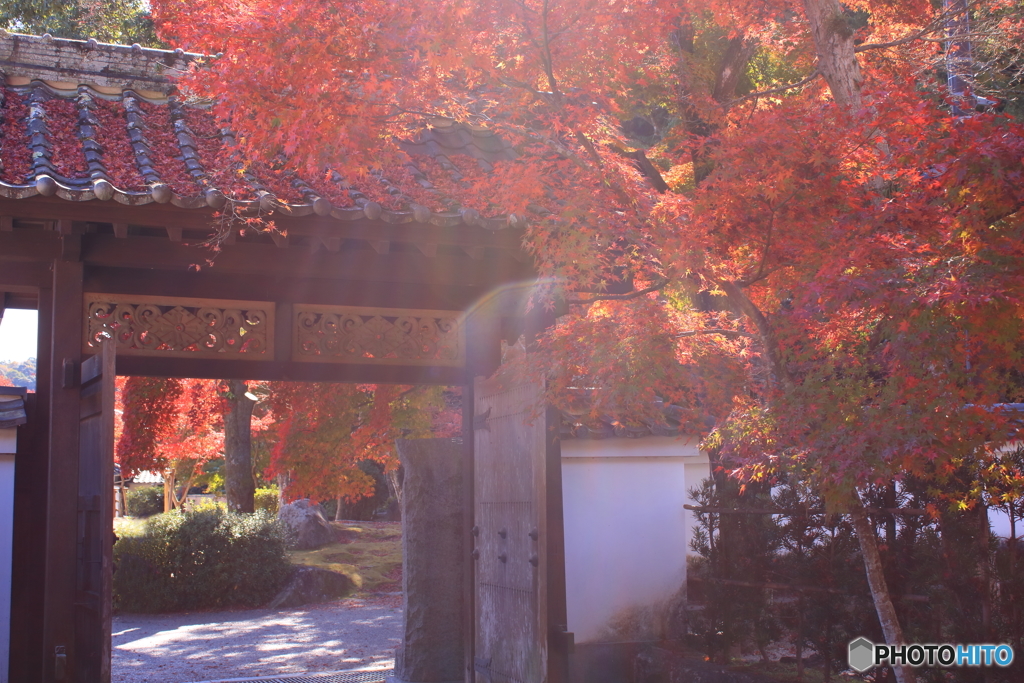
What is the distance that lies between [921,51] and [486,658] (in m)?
5.95

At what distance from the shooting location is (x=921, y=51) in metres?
6.98

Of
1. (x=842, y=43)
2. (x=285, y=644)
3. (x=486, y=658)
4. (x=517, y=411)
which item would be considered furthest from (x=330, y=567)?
(x=842, y=43)

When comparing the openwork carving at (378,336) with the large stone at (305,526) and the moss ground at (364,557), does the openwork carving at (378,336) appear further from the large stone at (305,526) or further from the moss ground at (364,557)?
the large stone at (305,526)

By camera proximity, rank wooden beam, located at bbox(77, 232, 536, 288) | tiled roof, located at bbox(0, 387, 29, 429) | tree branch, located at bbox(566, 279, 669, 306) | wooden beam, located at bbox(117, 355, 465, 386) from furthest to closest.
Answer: wooden beam, located at bbox(117, 355, 465, 386) → tiled roof, located at bbox(0, 387, 29, 429) → wooden beam, located at bbox(77, 232, 536, 288) → tree branch, located at bbox(566, 279, 669, 306)

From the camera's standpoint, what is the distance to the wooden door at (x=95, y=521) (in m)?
4.84

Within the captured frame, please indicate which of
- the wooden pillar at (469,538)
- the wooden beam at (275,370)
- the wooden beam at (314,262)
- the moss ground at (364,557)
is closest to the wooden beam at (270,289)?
the wooden beam at (314,262)

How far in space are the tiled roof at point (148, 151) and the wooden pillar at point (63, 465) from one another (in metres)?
0.50

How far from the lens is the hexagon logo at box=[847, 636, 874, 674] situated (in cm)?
591

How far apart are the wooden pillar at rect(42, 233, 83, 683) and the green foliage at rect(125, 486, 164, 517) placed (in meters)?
22.9

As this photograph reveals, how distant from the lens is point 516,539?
6.36m

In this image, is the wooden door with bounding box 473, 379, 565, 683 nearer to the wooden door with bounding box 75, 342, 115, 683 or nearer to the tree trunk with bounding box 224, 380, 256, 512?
the wooden door with bounding box 75, 342, 115, 683

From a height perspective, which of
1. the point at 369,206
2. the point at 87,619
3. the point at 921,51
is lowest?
the point at 87,619

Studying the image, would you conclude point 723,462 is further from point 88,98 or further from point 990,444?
point 88,98

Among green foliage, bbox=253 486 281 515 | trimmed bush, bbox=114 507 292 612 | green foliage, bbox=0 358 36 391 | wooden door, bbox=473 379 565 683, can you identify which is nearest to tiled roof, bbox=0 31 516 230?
wooden door, bbox=473 379 565 683
